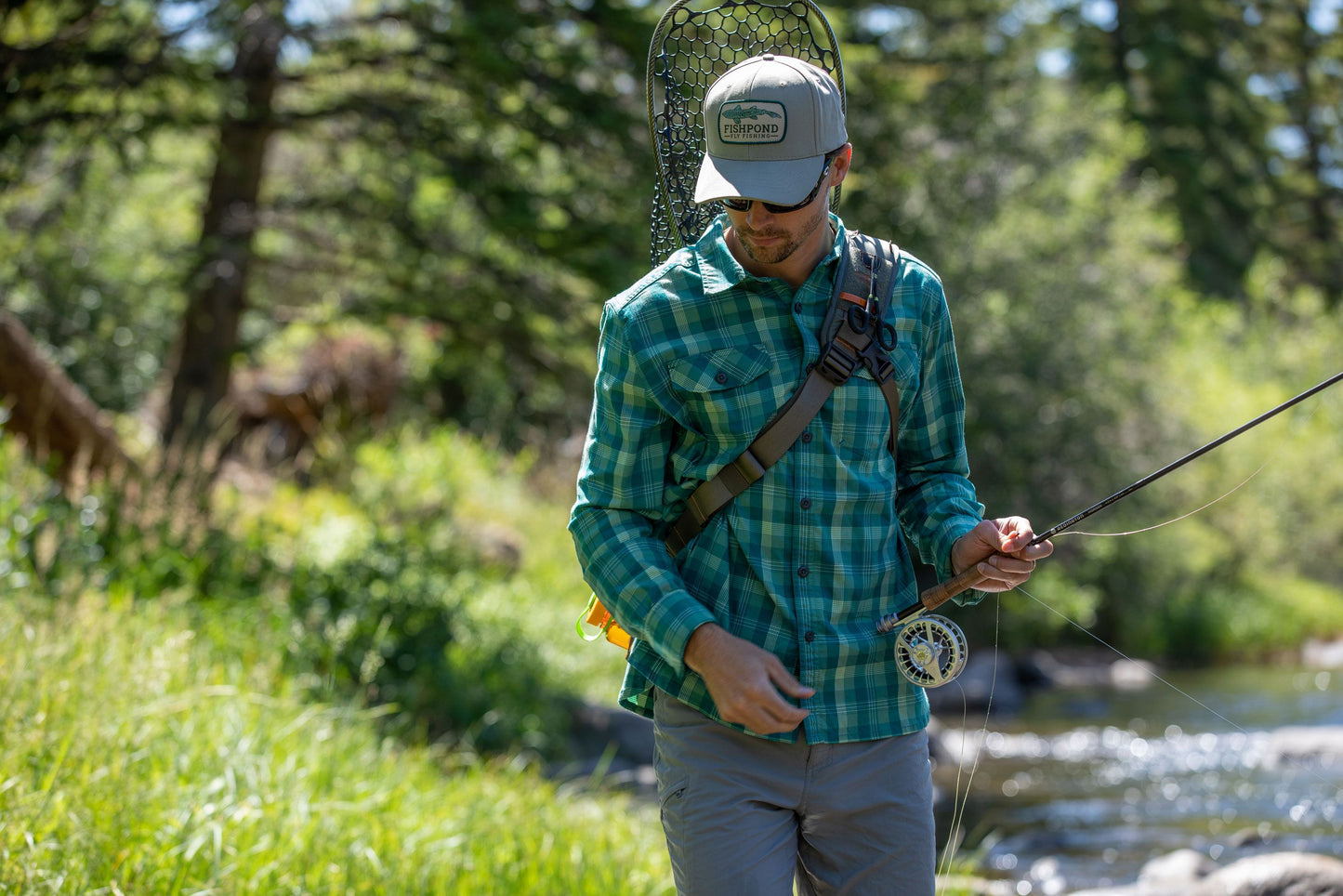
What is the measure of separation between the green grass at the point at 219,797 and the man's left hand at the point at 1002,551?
2060 mm

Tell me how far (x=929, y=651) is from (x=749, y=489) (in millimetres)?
428

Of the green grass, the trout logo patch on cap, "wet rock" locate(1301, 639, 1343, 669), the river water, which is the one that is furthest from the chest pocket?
"wet rock" locate(1301, 639, 1343, 669)

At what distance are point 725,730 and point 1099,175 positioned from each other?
2349 centimetres

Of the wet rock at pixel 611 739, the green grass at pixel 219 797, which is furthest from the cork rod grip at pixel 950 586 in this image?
the wet rock at pixel 611 739

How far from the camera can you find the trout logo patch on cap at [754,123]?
2139 mm

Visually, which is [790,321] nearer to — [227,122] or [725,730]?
[725,730]

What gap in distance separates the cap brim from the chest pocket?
0.29 metres

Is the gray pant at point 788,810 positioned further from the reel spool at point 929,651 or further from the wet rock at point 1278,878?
the wet rock at point 1278,878

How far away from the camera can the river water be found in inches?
302

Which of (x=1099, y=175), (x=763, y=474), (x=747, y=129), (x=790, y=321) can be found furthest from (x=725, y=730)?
(x=1099, y=175)

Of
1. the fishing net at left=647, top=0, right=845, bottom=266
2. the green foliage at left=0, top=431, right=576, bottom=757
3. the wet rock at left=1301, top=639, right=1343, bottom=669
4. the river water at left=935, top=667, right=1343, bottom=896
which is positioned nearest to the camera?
the fishing net at left=647, top=0, right=845, bottom=266

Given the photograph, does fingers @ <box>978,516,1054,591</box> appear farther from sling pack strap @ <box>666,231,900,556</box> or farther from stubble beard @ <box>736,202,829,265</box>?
stubble beard @ <box>736,202,829,265</box>

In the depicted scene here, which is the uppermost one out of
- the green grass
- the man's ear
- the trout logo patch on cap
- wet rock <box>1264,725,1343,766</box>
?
the trout logo patch on cap

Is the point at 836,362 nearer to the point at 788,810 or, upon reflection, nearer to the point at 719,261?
the point at 719,261
